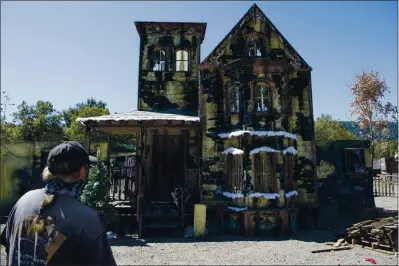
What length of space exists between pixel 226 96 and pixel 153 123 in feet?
13.1

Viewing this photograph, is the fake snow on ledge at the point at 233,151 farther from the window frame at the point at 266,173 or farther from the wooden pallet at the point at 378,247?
the wooden pallet at the point at 378,247

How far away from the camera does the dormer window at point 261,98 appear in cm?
1301

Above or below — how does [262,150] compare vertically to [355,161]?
above

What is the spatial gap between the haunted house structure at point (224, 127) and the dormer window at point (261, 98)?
47 millimetres

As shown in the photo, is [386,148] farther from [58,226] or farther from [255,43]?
[58,226]

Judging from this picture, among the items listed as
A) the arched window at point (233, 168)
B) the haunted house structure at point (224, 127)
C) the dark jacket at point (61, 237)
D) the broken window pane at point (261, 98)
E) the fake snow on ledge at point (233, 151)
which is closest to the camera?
the dark jacket at point (61, 237)

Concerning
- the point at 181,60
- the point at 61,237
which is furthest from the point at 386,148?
the point at 61,237

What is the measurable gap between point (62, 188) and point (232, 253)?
303 inches

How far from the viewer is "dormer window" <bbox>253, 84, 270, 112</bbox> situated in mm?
13008

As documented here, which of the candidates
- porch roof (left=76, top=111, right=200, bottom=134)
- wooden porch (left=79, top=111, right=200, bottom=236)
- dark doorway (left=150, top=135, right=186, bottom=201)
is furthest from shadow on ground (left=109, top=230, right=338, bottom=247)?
porch roof (left=76, top=111, right=200, bottom=134)

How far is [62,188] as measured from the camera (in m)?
2.28

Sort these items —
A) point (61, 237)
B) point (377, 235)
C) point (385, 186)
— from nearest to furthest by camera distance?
point (61, 237)
point (377, 235)
point (385, 186)

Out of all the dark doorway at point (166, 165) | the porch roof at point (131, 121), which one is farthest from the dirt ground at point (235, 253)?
the porch roof at point (131, 121)

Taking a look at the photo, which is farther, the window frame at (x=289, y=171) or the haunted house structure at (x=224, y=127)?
the window frame at (x=289, y=171)
